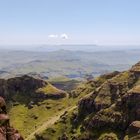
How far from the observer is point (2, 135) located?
85938 mm

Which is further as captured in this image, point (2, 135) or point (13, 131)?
point (13, 131)

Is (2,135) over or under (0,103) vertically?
under

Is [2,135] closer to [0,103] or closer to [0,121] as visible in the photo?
[0,121]

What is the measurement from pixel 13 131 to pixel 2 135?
604 centimetres

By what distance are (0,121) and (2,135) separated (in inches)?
168

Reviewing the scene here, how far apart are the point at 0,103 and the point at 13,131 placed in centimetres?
773

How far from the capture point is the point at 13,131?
91.8 m

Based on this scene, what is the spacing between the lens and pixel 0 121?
292ft

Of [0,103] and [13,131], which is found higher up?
[0,103]

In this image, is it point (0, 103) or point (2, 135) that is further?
point (0, 103)

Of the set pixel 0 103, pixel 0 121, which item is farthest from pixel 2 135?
pixel 0 103

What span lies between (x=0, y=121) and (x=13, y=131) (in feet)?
15.7

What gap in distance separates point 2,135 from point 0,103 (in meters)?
10.1
